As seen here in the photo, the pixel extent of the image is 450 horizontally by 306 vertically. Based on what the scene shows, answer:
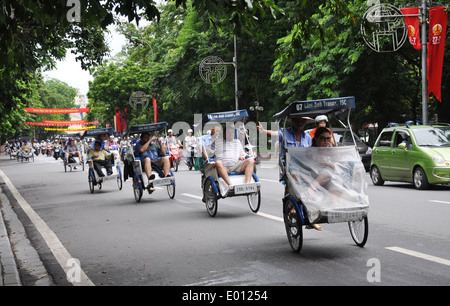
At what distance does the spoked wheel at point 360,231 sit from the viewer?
745 centimetres

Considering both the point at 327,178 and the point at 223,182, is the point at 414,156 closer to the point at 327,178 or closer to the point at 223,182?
the point at 223,182

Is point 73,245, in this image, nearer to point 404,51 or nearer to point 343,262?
point 343,262

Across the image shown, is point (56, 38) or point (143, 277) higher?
point (56, 38)

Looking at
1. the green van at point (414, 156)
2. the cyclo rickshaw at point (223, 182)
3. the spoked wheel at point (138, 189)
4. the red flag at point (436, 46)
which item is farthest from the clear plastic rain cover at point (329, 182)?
the red flag at point (436, 46)

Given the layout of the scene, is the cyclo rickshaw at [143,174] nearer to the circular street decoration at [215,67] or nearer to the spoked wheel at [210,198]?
the spoked wheel at [210,198]

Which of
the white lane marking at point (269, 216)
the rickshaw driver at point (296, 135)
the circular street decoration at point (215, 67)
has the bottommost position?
the white lane marking at point (269, 216)

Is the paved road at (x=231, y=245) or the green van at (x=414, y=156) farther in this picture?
the green van at (x=414, y=156)

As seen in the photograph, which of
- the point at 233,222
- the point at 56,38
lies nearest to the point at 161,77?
the point at 56,38

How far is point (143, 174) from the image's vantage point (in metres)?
14.3

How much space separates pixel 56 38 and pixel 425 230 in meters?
15.0

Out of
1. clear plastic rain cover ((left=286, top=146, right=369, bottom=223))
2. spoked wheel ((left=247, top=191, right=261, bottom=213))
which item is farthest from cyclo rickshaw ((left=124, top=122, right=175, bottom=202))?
clear plastic rain cover ((left=286, top=146, right=369, bottom=223))

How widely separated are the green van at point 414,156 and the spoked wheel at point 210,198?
6.32 meters

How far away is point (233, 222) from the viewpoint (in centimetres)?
1038

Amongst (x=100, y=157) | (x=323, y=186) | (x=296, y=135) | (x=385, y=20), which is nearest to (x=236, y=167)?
(x=296, y=135)
